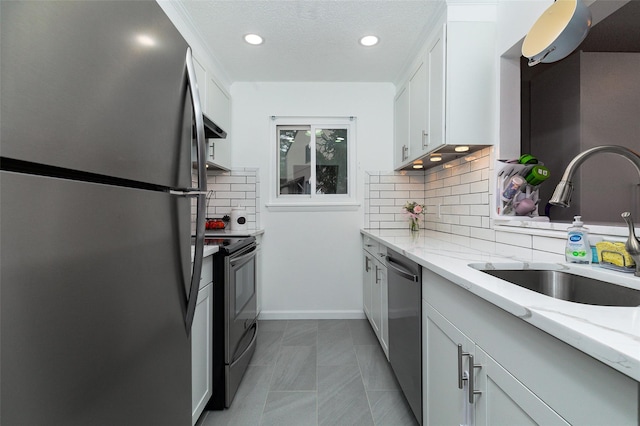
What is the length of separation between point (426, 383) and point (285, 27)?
8.01ft

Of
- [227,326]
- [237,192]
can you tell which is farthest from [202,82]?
[227,326]

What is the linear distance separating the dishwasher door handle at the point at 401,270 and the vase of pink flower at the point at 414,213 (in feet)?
3.42

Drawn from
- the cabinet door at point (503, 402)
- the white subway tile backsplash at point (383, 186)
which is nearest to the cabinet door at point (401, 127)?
the white subway tile backsplash at point (383, 186)

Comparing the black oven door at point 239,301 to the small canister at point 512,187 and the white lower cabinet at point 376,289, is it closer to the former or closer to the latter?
the white lower cabinet at point 376,289

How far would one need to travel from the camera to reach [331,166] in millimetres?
3135

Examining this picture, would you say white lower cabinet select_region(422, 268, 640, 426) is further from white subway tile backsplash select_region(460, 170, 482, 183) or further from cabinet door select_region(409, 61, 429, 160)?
cabinet door select_region(409, 61, 429, 160)

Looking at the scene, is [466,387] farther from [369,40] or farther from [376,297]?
[369,40]

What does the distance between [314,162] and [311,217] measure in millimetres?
621

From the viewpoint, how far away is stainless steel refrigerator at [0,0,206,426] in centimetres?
39

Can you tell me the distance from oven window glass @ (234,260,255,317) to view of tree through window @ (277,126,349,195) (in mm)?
1142

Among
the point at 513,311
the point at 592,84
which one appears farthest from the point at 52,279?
the point at 592,84

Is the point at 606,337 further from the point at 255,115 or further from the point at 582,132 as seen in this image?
the point at 255,115

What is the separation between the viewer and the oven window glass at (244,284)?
182cm

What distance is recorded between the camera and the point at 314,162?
10.2 ft
